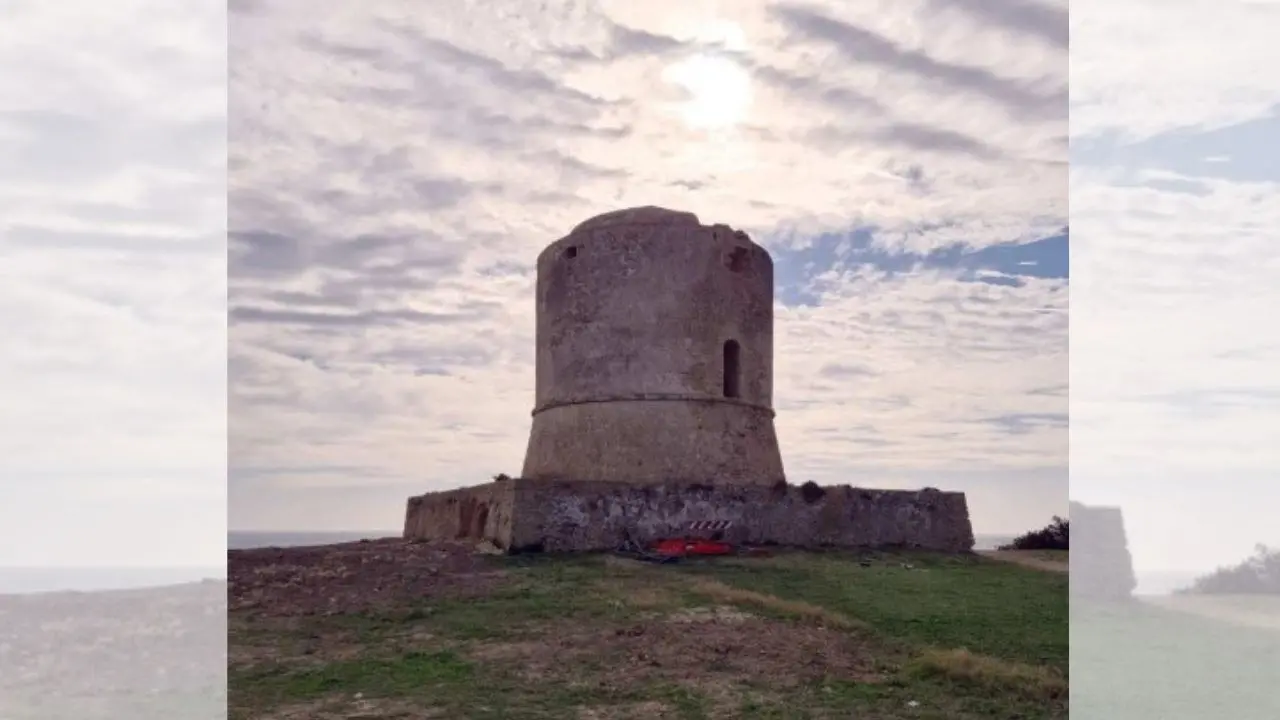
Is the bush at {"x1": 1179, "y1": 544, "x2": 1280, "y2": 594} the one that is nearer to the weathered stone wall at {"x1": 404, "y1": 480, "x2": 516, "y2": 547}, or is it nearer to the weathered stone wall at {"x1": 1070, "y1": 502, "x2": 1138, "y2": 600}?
the weathered stone wall at {"x1": 1070, "y1": 502, "x2": 1138, "y2": 600}

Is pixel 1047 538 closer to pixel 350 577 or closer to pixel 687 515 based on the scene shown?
pixel 687 515

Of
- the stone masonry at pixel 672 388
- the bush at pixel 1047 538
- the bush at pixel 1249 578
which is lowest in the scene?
the bush at pixel 1047 538

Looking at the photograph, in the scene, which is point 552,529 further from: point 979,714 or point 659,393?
point 979,714

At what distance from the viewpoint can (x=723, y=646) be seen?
6.65 m

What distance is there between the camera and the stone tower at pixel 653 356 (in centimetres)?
1255

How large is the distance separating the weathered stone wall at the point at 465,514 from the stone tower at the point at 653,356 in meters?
1.38

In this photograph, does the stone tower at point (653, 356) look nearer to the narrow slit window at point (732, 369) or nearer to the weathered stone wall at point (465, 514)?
the narrow slit window at point (732, 369)

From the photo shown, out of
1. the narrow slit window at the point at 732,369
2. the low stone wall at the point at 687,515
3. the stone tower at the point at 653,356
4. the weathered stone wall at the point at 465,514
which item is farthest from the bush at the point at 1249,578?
the narrow slit window at the point at 732,369

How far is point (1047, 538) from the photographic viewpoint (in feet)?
47.1

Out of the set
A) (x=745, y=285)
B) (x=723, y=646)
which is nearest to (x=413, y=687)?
(x=723, y=646)

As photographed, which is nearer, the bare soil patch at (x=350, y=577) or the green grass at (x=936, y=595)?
the green grass at (x=936, y=595)

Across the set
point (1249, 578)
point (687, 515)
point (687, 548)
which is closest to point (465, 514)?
point (687, 515)

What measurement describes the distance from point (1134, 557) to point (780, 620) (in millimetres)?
2281

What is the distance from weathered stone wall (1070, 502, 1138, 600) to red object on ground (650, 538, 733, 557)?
4639mm
